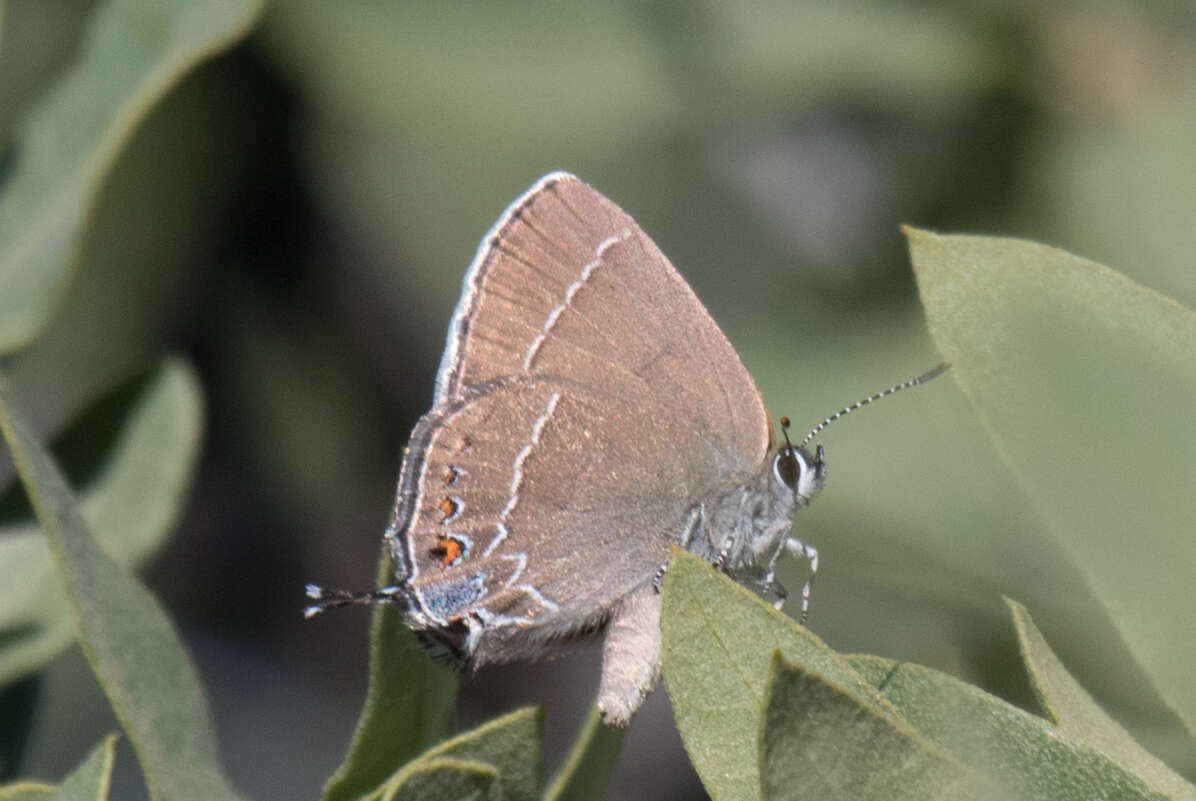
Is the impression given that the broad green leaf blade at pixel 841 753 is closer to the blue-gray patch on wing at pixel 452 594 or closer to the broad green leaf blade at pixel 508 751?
the broad green leaf blade at pixel 508 751

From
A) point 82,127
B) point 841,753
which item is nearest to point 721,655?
point 841,753

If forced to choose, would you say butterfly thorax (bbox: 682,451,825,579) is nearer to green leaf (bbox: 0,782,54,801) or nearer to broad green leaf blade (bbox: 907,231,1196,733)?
broad green leaf blade (bbox: 907,231,1196,733)

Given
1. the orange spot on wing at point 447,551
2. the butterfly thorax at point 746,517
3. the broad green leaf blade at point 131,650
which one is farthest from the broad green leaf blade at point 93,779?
the butterfly thorax at point 746,517

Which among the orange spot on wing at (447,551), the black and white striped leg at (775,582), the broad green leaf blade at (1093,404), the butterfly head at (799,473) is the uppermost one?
the broad green leaf blade at (1093,404)

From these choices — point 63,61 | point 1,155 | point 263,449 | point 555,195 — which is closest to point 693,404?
point 555,195

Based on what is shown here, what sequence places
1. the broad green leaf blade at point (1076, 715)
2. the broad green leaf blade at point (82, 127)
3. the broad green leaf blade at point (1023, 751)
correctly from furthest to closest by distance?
the broad green leaf blade at point (82, 127), the broad green leaf blade at point (1076, 715), the broad green leaf blade at point (1023, 751)
